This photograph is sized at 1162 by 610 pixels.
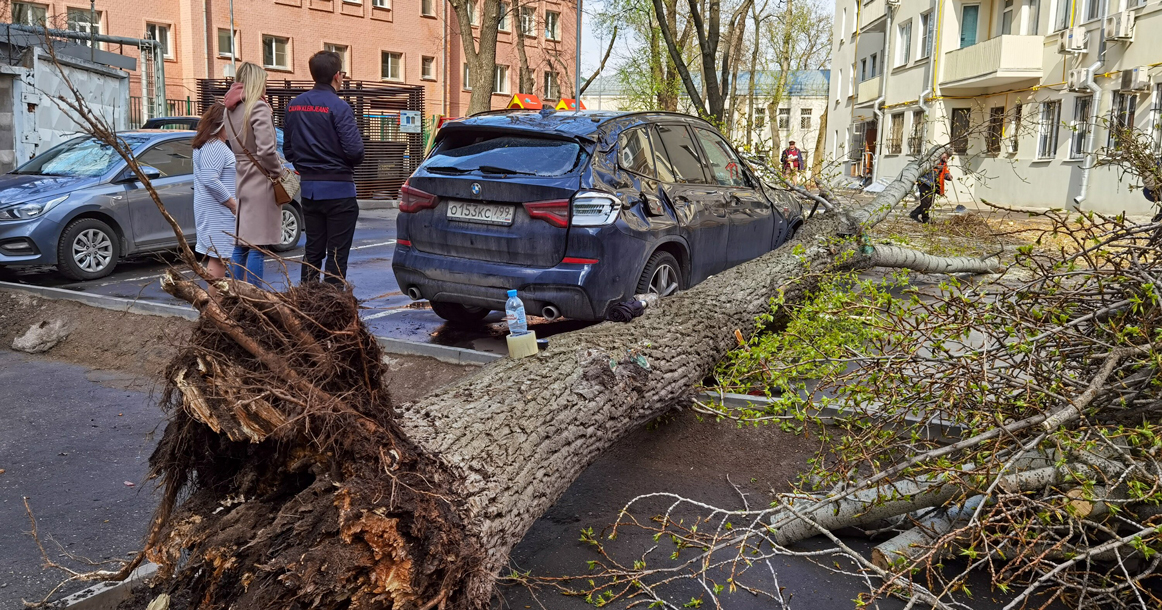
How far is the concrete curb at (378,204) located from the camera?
69.9 feet

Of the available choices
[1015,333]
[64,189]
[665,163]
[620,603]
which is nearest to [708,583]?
[620,603]

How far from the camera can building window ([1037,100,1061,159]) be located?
83.7 ft

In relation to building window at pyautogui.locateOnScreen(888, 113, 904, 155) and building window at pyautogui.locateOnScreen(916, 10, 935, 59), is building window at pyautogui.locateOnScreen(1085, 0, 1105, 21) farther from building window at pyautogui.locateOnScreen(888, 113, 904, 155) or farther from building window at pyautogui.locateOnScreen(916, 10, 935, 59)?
building window at pyautogui.locateOnScreen(888, 113, 904, 155)

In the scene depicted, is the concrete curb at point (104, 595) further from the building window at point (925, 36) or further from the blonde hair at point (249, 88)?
the building window at point (925, 36)

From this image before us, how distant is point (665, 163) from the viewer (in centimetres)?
707

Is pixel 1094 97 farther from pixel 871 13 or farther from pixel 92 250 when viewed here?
pixel 92 250

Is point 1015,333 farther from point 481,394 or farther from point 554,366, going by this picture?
point 481,394

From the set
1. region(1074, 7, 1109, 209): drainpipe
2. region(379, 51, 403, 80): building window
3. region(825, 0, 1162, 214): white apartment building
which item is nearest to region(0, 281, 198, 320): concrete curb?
region(825, 0, 1162, 214): white apartment building

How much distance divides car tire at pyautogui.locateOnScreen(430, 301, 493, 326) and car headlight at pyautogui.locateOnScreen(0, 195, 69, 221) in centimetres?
489

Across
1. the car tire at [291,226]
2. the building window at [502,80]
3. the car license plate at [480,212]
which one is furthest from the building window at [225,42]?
the car license plate at [480,212]

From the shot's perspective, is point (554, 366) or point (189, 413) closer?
point (189, 413)

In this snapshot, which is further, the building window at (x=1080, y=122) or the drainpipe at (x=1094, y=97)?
the building window at (x=1080, y=122)

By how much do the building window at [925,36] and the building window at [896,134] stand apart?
279cm

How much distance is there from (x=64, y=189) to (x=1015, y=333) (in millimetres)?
9624
